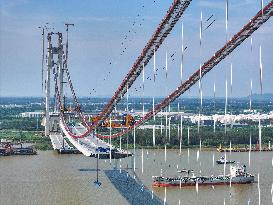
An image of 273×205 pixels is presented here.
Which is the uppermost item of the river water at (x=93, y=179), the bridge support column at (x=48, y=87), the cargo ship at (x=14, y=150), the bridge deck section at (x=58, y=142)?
the bridge support column at (x=48, y=87)

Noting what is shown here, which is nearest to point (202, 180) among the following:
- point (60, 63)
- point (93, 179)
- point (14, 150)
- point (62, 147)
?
point (93, 179)

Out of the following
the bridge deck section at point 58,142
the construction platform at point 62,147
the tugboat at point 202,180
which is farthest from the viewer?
the bridge deck section at point 58,142

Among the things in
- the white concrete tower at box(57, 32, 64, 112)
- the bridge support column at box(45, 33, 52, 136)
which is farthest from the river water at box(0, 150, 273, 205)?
the white concrete tower at box(57, 32, 64, 112)

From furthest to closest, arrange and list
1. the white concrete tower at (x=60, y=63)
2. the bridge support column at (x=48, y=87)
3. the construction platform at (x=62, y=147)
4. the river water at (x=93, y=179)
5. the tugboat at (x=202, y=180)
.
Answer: the white concrete tower at (x=60, y=63) < the bridge support column at (x=48, y=87) < the construction platform at (x=62, y=147) < the tugboat at (x=202, y=180) < the river water at (x=93, y=179)

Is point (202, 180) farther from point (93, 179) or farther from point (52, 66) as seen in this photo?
point (52, 66)

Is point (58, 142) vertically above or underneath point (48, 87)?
underneath

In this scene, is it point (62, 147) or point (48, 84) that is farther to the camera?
point (48, 84)

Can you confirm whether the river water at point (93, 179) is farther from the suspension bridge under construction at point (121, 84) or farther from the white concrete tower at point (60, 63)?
the white concrete tower at point (60, 63)

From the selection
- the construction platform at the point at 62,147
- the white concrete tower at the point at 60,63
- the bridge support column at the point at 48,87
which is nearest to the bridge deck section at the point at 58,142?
the construction platform at the point at 62,147

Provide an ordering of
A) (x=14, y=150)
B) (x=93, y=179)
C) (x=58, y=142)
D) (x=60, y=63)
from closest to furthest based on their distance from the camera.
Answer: (x=93, y=179) < (x=14, y=150) < (x=58, y=142) < (x=60, y=63)
